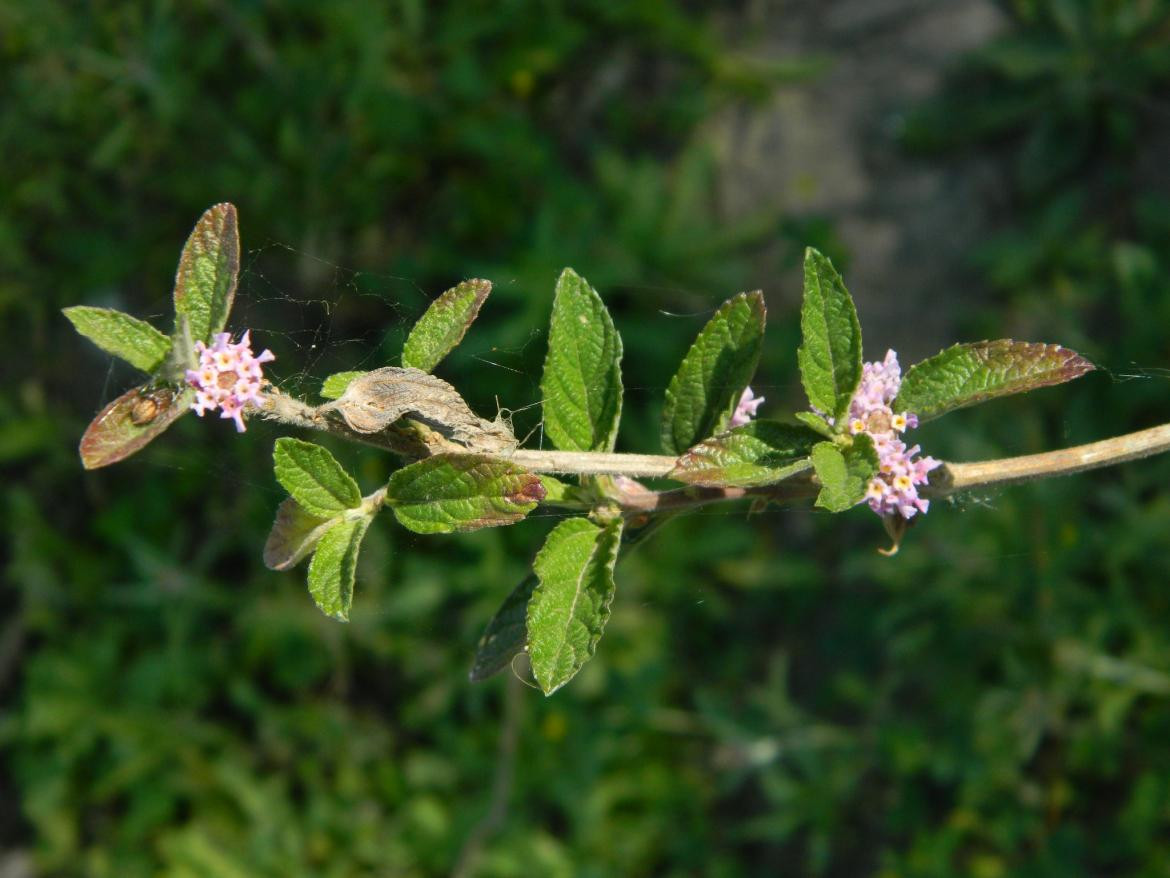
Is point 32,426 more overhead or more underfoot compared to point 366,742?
more overhead

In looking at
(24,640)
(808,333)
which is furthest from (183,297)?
(24,640)

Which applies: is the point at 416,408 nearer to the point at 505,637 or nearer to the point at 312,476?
the point at 312,476

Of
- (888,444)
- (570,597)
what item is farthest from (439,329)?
(888,444)

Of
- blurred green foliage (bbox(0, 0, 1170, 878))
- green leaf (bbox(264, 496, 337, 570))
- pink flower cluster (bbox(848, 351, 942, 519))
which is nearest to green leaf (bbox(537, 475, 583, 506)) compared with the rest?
green leaf (bbox(264, 496, 337, 570))

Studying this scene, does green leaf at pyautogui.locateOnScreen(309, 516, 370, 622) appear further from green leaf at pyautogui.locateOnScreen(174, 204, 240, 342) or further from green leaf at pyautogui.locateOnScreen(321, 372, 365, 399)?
green leaf at pyautogui.locateOnScreen(174, 204, 240, 342)

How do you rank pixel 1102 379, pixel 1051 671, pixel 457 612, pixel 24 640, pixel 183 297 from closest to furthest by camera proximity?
pixel 183 297 → pixel 1051 671 → pixel 1102 379 → pixel 457 612 → pixel 24 640

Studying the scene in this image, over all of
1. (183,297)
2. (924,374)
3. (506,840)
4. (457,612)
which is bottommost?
(506,840)

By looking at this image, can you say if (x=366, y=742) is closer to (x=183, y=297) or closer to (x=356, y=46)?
(x=356, y=46)
